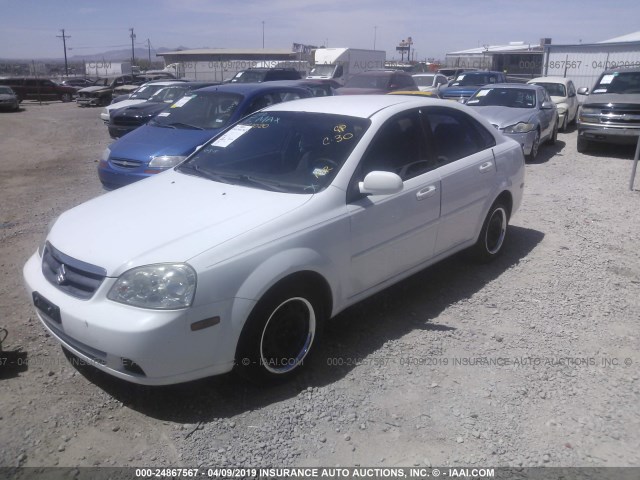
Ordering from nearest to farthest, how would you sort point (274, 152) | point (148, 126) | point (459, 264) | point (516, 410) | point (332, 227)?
point (516, 410) → point (332, 227) → point (274, 152) → point (459, 264) → point (148, 126)

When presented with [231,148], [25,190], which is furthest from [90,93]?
[231,148]

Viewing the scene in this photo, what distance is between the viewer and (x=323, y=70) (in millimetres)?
28453

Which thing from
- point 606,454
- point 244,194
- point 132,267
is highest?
point 244,194

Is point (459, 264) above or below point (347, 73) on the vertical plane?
below

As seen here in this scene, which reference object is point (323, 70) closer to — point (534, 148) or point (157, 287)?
point (534, 148)

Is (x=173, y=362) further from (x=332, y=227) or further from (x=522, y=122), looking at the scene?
(x=522, y=122)

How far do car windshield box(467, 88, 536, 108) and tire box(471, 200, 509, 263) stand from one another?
7.13 meters

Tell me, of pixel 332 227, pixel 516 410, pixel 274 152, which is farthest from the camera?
pixel 274 152

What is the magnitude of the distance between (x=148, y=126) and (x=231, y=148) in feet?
14.6

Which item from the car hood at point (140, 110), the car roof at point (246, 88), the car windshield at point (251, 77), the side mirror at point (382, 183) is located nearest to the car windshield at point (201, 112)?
the car roof at point (246, 88)

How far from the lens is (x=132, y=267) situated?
294cm

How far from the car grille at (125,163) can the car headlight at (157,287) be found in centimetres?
454

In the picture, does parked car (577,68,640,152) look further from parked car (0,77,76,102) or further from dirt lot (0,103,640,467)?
parked car (0,77,76,102)

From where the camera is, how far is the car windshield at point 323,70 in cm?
2825
